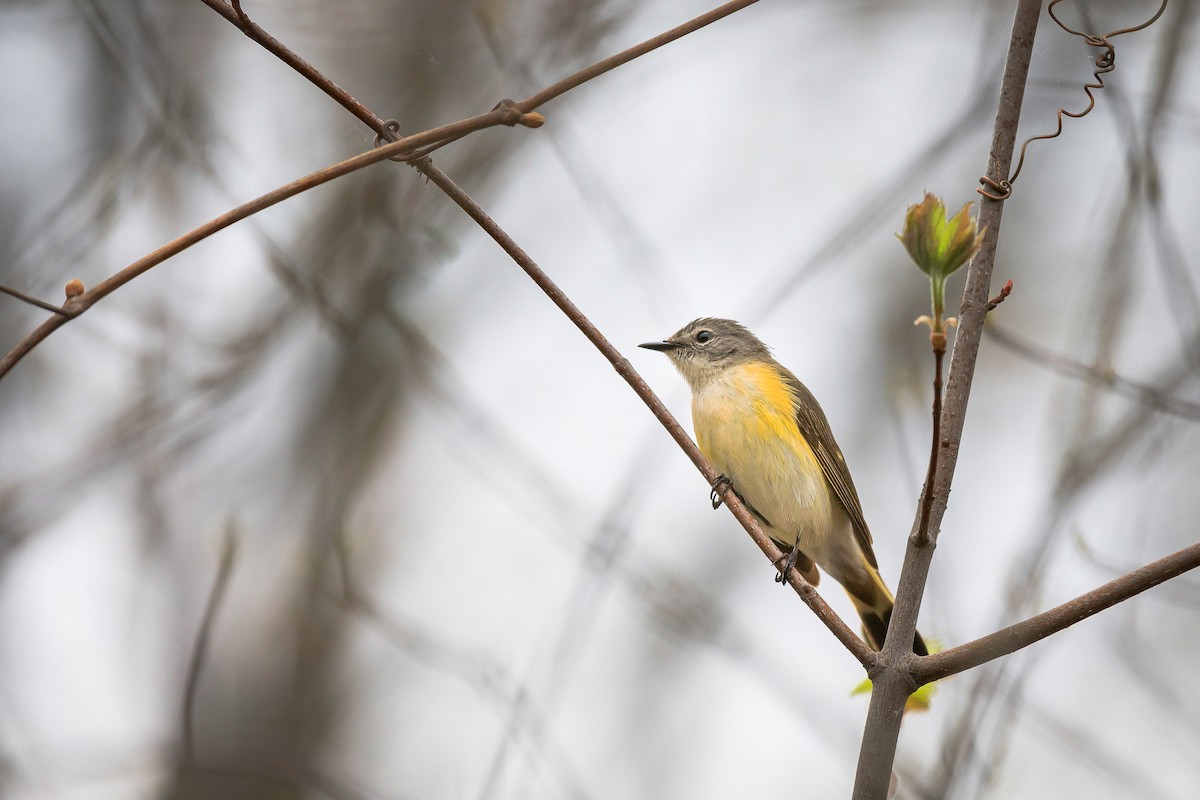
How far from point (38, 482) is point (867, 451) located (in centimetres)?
667

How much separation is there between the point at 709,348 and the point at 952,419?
122 inches

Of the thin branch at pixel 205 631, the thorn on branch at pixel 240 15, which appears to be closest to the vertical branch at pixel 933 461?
the thorn on branch at pixel 240 15

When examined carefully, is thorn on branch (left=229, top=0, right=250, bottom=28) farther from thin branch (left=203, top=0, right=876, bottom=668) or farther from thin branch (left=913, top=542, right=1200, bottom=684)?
thin branch (left=913, top=542, right=1200, bottom=684)

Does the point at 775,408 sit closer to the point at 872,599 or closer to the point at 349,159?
the point at 872,599

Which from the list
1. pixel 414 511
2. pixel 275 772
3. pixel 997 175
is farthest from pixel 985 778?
pixel 414 511

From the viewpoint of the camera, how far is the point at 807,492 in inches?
175

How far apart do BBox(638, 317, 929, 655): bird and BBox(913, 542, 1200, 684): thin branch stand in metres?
2.35

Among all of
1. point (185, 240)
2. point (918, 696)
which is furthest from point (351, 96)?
point (918, 696)

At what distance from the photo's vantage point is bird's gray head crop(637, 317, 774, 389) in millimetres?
4941

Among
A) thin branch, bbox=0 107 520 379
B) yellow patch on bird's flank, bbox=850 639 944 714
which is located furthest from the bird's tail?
thin branch, bbox=0 107 520 379

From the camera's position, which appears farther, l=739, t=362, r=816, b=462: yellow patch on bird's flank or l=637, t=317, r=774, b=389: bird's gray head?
l=637, t=317, r=774, b=389: bird's gray head

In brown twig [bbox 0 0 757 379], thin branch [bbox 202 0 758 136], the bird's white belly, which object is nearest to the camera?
brown twig [bbox 0 0 757 379]

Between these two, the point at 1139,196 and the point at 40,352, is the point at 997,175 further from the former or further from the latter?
the point at 40,352

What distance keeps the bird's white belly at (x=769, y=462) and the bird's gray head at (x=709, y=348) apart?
1.12 feet
